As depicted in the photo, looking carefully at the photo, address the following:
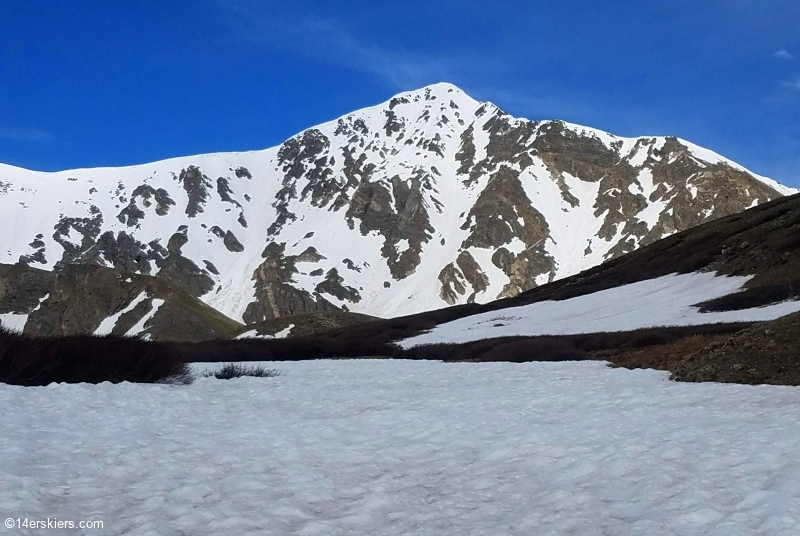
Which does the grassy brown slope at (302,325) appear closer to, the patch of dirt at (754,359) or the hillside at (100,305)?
the hillside at (100,305)

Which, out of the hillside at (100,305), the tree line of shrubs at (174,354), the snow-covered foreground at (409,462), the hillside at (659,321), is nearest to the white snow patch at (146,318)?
the hillside at (100,305)

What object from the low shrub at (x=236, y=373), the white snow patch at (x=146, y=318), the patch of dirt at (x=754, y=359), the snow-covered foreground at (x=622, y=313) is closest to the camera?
the patch of dirt at (x=754, y=359)

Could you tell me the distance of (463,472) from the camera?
9.73 metres

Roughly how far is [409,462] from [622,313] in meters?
37.9

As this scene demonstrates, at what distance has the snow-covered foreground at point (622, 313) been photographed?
3697cm

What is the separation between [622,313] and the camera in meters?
45.3

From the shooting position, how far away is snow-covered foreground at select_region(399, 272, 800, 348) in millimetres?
36969

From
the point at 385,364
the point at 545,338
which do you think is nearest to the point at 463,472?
the point at 385,364

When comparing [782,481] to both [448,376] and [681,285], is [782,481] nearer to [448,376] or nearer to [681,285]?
[448,376]

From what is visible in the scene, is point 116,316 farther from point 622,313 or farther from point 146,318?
point 622,313

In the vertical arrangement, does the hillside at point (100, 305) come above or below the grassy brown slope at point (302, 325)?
above

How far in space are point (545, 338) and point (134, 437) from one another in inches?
1046

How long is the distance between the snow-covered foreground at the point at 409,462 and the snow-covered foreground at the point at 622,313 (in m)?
21.6

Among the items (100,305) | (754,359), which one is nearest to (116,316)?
(100,305)
